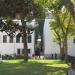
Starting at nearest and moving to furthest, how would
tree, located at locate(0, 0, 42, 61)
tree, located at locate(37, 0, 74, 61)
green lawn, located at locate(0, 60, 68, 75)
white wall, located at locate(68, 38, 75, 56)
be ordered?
tree, located at locate(0, 0, 42, 61), green lawn, located at locate(0, 60, 68, 75), tree, located at locate(37, 0, 74, 61), white wall, located at locate(68, 38, 75, 56)

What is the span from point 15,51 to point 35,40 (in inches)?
220

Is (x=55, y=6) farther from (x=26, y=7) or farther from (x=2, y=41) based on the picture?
(x=2, y=41)

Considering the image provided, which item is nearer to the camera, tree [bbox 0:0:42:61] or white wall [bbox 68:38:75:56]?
tree [bbox 0:0:42:61]

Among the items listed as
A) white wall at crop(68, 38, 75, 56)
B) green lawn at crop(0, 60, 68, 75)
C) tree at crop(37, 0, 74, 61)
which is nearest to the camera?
green lawn at crop(0, 60, 68, 75)

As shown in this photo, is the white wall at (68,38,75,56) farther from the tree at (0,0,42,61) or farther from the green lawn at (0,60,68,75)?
the tree at (0,0,42,61)

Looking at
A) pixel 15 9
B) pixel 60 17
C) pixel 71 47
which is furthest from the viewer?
pixel 71 47

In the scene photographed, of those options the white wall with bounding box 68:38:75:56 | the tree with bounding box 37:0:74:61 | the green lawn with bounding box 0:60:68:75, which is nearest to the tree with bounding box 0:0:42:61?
the green lawn with bounding box 0:60:68:75

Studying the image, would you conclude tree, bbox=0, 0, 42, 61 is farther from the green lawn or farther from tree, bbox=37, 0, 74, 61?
tree, bbox=37, 0, 74, 61

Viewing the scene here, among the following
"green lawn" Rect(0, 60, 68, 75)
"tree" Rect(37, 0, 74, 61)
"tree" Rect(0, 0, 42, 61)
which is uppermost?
"tree" Rect(37, 0, 74, 61)

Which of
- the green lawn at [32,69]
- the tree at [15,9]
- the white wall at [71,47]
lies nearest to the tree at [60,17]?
the green lawn at [32,69]

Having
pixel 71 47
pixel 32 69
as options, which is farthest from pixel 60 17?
pixel 71 47

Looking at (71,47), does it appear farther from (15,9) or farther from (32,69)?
(15,9)

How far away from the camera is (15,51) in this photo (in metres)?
75.0

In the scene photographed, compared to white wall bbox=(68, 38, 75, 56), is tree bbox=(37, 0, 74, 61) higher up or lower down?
higher up
